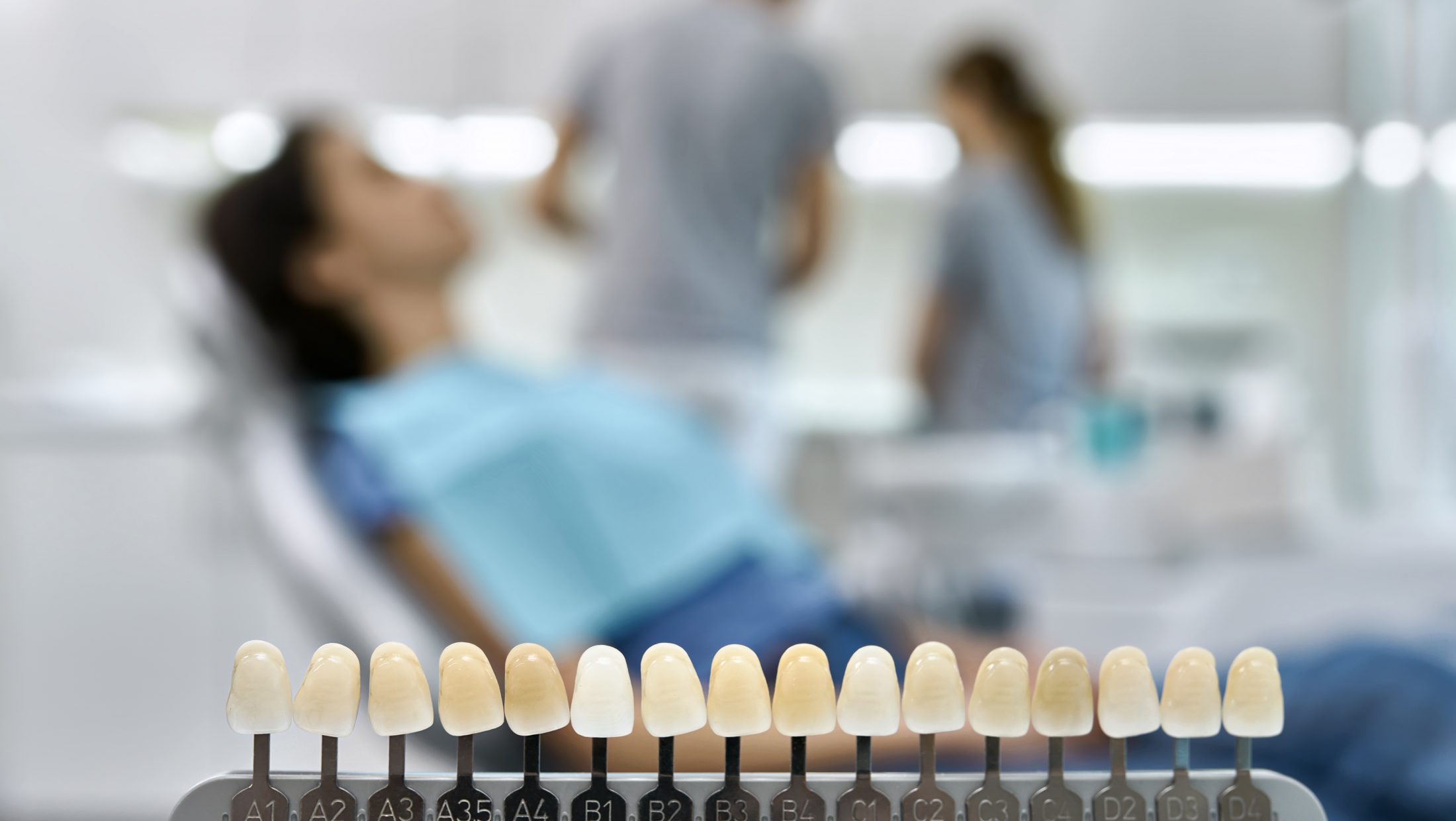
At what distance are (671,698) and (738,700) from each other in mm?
16

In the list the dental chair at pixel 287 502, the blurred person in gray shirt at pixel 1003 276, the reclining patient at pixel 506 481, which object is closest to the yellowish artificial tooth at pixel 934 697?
the reclining patient at pixel 506 481

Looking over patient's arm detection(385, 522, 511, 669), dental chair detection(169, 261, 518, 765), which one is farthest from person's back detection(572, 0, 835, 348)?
patient's arm detection(385, 522, 511, 669)

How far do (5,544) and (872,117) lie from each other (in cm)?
209

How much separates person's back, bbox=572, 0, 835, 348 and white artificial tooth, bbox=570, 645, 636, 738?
52.8 inches

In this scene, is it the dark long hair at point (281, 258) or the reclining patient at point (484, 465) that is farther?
the dark long hair at point (281, 258)

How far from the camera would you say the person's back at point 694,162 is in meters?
1.58

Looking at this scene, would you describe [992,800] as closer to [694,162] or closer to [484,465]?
[484,465]

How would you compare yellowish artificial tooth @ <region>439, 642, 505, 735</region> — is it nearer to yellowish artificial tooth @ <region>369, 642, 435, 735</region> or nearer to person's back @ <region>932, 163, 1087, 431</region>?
yellowish artificial tooth @ <region>369, 642, 435, 735</region>

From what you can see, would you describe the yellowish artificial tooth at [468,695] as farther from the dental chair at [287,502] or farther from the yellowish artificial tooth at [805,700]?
the dental chair at [287,502]

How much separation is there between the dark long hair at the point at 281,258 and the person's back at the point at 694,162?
47 cm

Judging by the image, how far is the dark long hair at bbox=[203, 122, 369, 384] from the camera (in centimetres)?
124

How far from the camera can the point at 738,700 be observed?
0.88ft

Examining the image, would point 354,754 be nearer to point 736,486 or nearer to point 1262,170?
point 736,486

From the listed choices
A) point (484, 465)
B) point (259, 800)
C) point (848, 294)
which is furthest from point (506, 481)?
point (848, 294)
